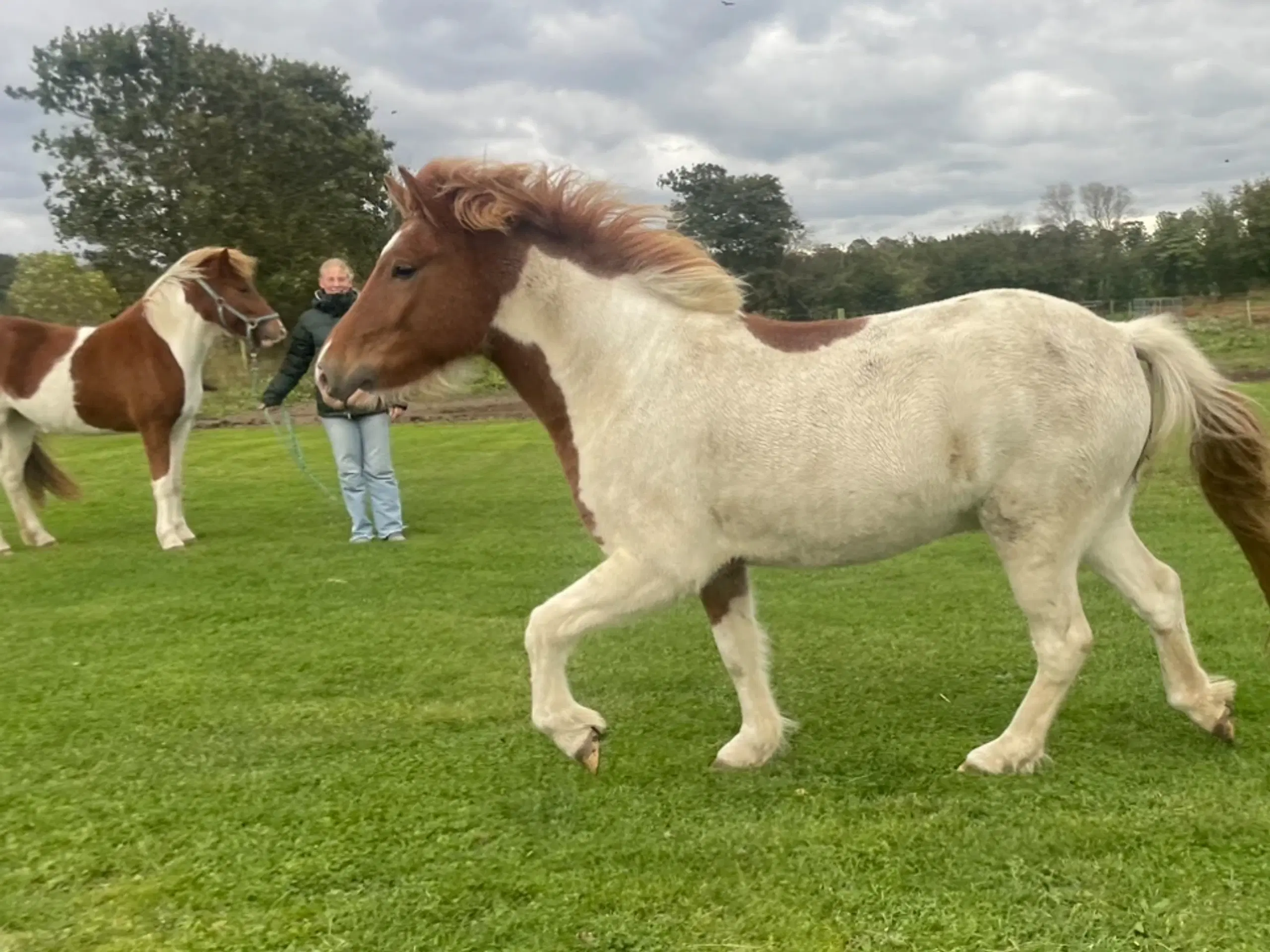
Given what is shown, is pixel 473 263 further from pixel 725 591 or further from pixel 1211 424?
pixel 1211 424

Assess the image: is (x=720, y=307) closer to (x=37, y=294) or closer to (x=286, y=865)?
(x=286, y=865)

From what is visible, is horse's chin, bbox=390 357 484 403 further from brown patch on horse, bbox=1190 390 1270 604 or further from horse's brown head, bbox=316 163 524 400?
brown patch on horse, bbox=1190 390 1270 604

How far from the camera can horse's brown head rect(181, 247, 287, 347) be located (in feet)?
28.4

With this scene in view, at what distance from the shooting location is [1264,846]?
109 inches

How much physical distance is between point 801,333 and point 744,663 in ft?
3.92

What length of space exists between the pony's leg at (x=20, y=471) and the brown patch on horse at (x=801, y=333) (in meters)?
7.97

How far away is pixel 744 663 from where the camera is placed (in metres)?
3.60

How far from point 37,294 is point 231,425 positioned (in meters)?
16.9

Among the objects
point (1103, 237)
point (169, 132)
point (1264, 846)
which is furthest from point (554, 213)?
point (1103, 237)

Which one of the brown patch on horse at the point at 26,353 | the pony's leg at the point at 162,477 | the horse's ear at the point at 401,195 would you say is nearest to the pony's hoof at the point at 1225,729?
the horse's ear at the point at 401,195

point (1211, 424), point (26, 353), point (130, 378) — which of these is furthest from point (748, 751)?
point (26, 353)

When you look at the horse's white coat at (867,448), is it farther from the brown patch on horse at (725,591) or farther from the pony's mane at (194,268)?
the pony's mane at (194,268)

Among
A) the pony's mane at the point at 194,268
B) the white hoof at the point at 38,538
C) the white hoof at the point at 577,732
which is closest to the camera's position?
the white hoof at the point at 577,732

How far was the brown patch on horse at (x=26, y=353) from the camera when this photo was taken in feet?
28.7
